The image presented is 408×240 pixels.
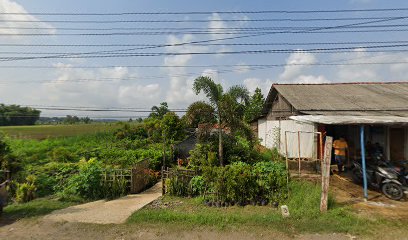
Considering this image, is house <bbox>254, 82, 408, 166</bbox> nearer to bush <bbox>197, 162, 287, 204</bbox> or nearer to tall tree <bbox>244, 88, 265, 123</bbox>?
bush <bbox>197, 162, 287, 204</bbox>

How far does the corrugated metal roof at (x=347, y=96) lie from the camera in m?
13.5

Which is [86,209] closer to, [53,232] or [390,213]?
[53,232]

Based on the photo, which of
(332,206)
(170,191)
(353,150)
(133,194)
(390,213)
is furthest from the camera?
(353,150)

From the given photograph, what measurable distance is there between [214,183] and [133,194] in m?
3.62

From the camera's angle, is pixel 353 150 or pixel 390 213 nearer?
pixel 390 213

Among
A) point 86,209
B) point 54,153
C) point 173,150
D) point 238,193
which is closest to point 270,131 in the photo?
point 173,150

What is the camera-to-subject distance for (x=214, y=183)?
8680 millimetres

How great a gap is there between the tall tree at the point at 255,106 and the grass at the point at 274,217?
761 inches

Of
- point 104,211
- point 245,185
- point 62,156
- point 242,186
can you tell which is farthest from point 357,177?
point 62,156

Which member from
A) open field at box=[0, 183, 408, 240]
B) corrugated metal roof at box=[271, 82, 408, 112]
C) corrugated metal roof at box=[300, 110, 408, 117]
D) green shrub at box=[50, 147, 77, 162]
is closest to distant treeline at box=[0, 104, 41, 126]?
green shrub at box=[50, 147, 77, 162]

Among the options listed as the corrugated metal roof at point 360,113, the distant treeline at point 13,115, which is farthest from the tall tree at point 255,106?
the distant treeline at point 13,115

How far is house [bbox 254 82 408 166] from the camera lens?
12547 millimetres

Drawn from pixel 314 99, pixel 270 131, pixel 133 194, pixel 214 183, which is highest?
pixel 314 99

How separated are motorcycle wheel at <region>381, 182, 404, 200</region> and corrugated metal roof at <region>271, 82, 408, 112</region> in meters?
5.14
